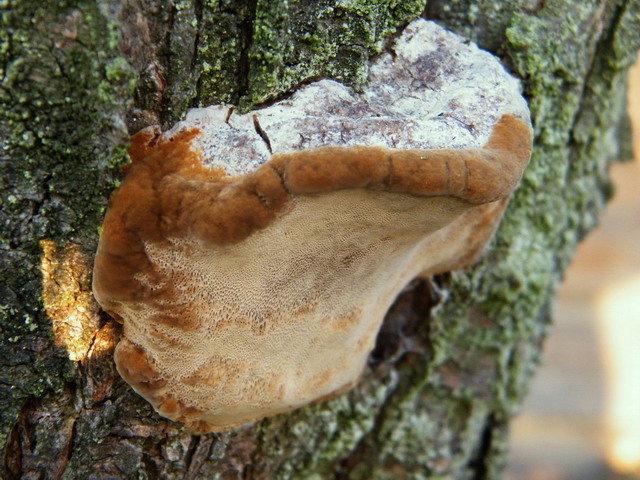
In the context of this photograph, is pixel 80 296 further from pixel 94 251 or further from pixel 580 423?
pixel 580 423

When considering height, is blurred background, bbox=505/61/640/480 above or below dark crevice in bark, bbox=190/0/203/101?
below

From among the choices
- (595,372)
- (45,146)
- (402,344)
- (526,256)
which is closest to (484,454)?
(402,344)

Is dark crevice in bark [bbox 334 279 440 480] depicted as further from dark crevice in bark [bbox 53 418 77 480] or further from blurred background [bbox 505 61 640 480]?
blurred background [bbox 505 61 640 480]

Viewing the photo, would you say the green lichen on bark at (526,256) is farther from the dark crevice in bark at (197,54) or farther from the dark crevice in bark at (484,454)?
the dark crevice in bark at (197,54)

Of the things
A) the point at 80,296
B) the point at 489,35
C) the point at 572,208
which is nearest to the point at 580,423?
the point at 572,208

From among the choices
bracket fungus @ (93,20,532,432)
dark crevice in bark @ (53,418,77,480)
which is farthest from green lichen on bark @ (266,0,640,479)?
dark crevice in bark @ (53,418,77,480)

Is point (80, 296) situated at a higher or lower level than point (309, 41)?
lower

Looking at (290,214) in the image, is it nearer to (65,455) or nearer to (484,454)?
(65,455)
